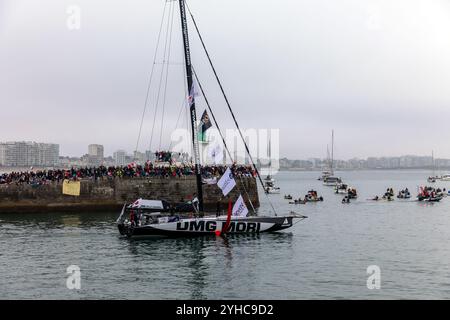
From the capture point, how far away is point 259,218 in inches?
1533

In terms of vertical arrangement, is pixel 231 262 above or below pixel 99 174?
Answer: below

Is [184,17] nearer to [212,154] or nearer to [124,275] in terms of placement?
[212,154]

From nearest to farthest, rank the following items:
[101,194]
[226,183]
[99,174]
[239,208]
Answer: [226,183] < [239,208] < [101,194] < [99,174]

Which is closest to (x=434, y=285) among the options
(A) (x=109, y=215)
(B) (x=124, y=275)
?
(B) (x=124, y=275)

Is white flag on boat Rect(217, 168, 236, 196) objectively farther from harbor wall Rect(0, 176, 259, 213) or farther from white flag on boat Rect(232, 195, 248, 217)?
harbor wall Rect(0, 176, 259, 213)

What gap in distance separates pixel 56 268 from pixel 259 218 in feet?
51.2

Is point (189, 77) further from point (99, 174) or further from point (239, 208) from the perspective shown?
point (99, 174)

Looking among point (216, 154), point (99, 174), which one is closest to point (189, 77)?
point (216, 154)

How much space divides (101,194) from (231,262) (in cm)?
Answer: 3113

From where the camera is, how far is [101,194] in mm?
57375

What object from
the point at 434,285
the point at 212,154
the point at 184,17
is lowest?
the point at 434,285

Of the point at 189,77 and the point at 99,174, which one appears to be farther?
the point at 99,174
